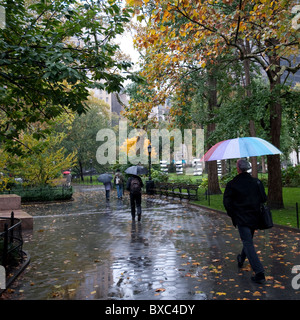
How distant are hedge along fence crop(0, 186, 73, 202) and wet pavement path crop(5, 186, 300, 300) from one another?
32.0 feet

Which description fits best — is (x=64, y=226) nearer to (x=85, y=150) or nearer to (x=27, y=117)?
(x=27, y=117)

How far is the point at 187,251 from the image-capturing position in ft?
25.4

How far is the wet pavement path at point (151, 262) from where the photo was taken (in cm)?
513

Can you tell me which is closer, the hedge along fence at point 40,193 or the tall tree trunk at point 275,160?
the tall tree trunk at point 275,160

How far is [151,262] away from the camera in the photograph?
684 centimetres

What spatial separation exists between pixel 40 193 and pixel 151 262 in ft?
53.0

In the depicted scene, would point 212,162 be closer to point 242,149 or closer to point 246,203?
point 242,149

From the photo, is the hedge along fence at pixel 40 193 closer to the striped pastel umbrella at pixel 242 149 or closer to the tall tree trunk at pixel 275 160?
the tall tree trunk at pixel 275 160

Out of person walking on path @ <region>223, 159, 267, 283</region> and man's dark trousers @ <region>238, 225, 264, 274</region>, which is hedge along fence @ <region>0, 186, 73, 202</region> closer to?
person walking on path @ <region>223, 159, 267, 283</region>

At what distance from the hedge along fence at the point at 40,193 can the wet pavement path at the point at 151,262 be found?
9766 millimetres

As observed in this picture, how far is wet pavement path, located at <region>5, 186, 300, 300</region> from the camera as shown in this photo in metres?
5.13
